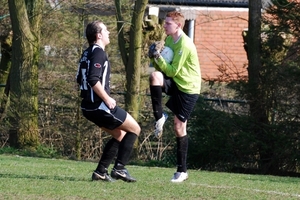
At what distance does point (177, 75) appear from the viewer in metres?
9.83

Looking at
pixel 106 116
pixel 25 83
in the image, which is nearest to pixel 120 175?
pixel 106 116

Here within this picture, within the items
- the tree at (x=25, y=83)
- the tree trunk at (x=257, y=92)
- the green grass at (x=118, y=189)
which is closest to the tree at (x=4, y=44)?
the tree at (x=25, y=83)

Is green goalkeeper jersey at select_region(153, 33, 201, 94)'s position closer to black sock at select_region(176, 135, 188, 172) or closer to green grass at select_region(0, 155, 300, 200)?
black sock at select_region(176, 135, 188, 172)

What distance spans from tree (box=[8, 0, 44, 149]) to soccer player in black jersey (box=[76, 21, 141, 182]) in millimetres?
9689

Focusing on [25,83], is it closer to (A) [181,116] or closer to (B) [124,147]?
(A) [181,116]

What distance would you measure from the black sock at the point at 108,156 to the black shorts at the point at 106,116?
0.41m

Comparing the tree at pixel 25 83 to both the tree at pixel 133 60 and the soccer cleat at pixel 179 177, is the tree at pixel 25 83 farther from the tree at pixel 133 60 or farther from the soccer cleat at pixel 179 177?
the soccer cleat at pixel 179 177

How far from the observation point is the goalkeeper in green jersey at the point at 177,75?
9711 millimetres

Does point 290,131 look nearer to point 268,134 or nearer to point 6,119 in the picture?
point 268,134

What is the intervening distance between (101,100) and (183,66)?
1.37 m

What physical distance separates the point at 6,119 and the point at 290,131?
7.26 metres

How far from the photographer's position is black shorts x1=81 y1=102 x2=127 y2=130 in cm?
903

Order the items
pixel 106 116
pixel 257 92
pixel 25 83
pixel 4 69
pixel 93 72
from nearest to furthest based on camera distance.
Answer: pixel 93 72 < pixel 106 116 < pixel 257 92 < pixel 25 83 < pixel 4 69

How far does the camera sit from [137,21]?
18.3m
